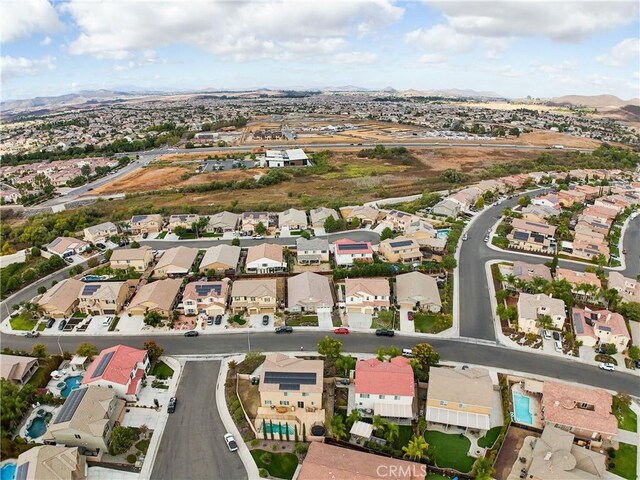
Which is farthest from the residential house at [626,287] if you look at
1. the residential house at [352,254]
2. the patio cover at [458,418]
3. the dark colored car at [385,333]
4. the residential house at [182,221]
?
the residential house at [182,221]

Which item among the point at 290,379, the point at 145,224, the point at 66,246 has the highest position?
the point at 145,224

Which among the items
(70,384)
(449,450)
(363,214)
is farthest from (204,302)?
(363,214)

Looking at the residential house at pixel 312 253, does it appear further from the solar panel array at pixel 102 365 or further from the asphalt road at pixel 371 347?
the solar panel array at pixel 102 365

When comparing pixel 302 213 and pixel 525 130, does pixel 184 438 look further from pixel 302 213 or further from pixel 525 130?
pixel 525 130

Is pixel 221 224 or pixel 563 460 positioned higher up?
pixel 221 224

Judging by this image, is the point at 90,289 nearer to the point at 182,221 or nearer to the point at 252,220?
the point at 182,221

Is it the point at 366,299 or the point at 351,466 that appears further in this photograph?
the point at 366,299

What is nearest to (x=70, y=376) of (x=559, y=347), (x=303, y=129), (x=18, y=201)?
(x=559, y=347)
